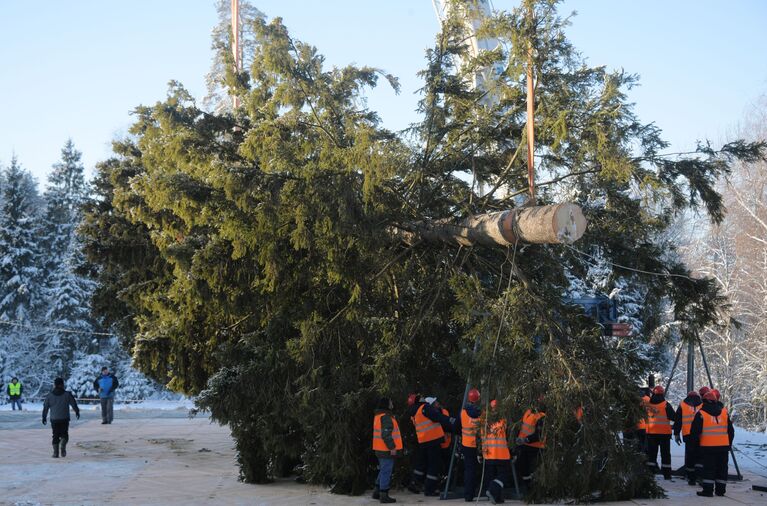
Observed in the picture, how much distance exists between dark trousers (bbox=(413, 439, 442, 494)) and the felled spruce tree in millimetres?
371

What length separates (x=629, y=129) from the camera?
41.5 feet

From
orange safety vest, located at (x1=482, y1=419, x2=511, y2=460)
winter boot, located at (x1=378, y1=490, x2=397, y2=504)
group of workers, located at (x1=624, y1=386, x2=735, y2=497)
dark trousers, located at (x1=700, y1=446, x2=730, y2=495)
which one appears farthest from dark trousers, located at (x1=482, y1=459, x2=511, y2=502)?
dark trousers, located at (x1=700, y1=446, x2=730, y2=495)

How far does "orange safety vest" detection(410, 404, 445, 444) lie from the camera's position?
1149 centimetres

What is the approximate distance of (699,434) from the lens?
11539 millimetres

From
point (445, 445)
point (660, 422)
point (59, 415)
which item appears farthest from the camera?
point (59, 415)

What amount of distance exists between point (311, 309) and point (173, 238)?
7.80 feet

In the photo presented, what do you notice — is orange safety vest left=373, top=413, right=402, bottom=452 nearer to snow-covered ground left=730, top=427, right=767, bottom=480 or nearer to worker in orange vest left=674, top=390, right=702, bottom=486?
worker in orange vest left=674, top=390, right=702, bottom=486

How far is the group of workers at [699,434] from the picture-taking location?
37.3ft

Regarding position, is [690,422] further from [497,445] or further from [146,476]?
[146,476]

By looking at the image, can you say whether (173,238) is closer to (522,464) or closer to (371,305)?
(371,305)

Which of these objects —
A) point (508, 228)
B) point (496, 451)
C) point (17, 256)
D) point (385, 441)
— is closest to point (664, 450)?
point (496, 451)

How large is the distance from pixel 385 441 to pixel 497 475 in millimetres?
1540

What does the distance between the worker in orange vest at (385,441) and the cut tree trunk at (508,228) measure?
2535 mm

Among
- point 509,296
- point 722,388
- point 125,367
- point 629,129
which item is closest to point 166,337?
point 509,296
